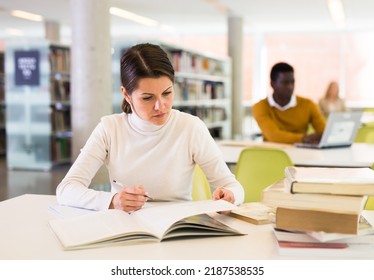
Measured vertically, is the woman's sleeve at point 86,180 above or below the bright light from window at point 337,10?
below

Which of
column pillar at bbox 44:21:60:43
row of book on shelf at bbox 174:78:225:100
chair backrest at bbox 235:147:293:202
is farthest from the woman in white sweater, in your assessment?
column pillar at bbox 44:21:60:43

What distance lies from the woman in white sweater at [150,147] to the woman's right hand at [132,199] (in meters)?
0.31

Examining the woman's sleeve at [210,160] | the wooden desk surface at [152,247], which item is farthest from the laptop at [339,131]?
the wooden desk surface at [152,247]

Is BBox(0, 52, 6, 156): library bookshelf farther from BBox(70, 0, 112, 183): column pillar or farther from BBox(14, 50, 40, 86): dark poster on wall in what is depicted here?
BBox(70, 0, 112, 183): column pillar

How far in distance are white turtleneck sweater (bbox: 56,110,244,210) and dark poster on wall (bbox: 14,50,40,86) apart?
21.0 feet

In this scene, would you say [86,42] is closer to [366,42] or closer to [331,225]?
[331,225]

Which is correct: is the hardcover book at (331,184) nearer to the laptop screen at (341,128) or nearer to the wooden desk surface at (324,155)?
the wooden desk surface at (324,155)

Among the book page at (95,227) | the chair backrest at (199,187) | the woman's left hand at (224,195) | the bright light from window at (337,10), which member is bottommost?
the chair backrest at (199,187)

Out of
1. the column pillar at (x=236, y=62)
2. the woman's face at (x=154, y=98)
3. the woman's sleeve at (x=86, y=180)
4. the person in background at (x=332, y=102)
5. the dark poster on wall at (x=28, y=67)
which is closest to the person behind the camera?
the woman's sleeve at (x=86, y=180)

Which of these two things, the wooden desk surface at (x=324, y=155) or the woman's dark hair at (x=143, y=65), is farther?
the wooden desk surface at (x=324, y=155)

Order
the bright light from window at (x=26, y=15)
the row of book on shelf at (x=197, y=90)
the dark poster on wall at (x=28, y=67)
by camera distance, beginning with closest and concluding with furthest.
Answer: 1. the dark poster on wall at (x=28, y=67)
2. the row of book on shelf at (x=197, y=90)
3. the bright light from window at (x=26, y=15)

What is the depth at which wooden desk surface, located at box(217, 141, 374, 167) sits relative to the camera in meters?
3.15

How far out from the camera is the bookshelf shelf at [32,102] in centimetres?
825

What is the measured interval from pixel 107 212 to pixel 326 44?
46.4 feet
